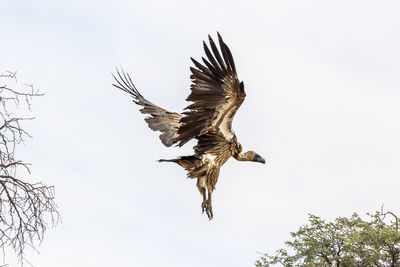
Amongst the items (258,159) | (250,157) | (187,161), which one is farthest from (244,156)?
(187,161)

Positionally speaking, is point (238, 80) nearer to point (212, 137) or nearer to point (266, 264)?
point (212, 137)

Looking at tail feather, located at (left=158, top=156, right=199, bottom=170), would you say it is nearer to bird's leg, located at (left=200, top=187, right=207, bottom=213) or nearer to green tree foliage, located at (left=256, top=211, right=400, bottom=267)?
bird's leg, located at (left=200, top=187, right=207, bottom=213)

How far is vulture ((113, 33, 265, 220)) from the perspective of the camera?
8.38m

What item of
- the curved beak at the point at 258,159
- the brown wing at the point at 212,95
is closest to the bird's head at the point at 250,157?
the curved beak at the point at 258,159

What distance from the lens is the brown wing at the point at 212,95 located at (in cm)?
836

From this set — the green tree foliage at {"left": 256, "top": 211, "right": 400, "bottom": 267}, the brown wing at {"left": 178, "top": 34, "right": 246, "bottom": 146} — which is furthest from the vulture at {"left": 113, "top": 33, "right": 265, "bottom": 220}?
the green tree foliage at {"left": 256, "top": 211, "right": 400, "bottom": 267}

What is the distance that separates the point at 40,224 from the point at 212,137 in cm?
268

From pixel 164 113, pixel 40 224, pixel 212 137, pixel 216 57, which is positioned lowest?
pixel 40 224

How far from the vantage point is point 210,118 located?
8633 millimetres

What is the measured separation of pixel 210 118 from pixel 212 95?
12.9 inches

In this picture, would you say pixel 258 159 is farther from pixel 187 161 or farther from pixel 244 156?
pixel 187 161

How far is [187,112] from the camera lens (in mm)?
8477

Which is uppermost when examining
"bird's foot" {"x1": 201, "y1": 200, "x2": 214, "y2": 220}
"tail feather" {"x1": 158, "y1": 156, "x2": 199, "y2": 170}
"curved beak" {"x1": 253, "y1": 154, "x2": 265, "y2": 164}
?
"curved beak" {"x1": 253, "y1": 154, "x2": 265, "y2": 164}

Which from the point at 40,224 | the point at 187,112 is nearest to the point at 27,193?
the point at 40,224
